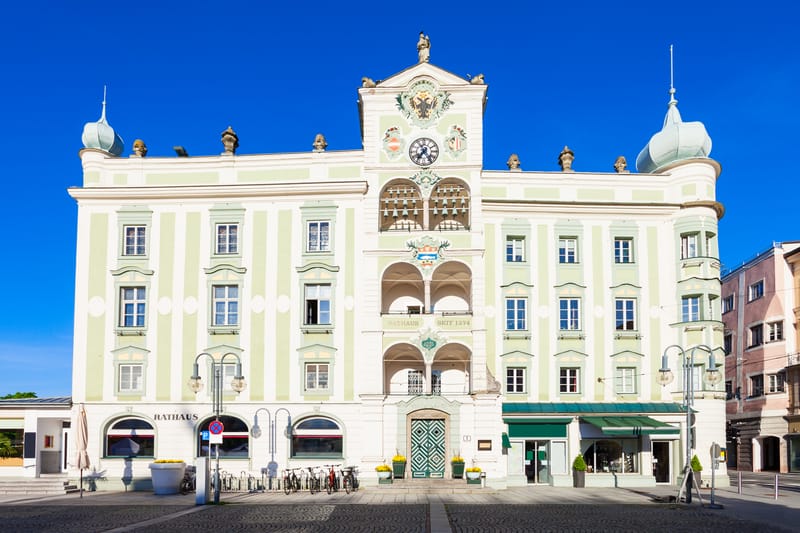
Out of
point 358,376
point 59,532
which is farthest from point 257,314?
point 59,532

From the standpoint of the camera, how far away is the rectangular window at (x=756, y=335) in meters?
63.4

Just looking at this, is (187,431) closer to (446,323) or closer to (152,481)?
(152,481)

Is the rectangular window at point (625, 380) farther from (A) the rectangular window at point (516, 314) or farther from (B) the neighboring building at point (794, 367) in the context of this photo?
(B) the neighboring building at point (794, 367)

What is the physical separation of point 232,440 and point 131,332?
24.6 feet

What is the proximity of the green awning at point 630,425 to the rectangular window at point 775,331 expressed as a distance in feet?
77.9

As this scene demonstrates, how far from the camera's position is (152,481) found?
3944cm

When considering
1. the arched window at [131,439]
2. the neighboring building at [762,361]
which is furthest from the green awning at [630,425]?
the neighboring building at [762,361]

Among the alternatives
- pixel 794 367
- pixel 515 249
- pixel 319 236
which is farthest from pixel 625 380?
pixel 794 367

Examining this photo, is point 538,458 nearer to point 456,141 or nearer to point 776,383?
point 456,141

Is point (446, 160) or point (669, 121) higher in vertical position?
point (669, 121)

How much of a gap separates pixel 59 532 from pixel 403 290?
23856 mm

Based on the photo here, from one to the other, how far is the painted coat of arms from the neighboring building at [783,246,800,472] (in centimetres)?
3131

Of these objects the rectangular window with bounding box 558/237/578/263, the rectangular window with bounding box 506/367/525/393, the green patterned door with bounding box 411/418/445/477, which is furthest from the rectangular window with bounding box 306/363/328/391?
the rectangular window with bounding box 558/237/578/263

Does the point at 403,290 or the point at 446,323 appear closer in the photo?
the point at 446,323
